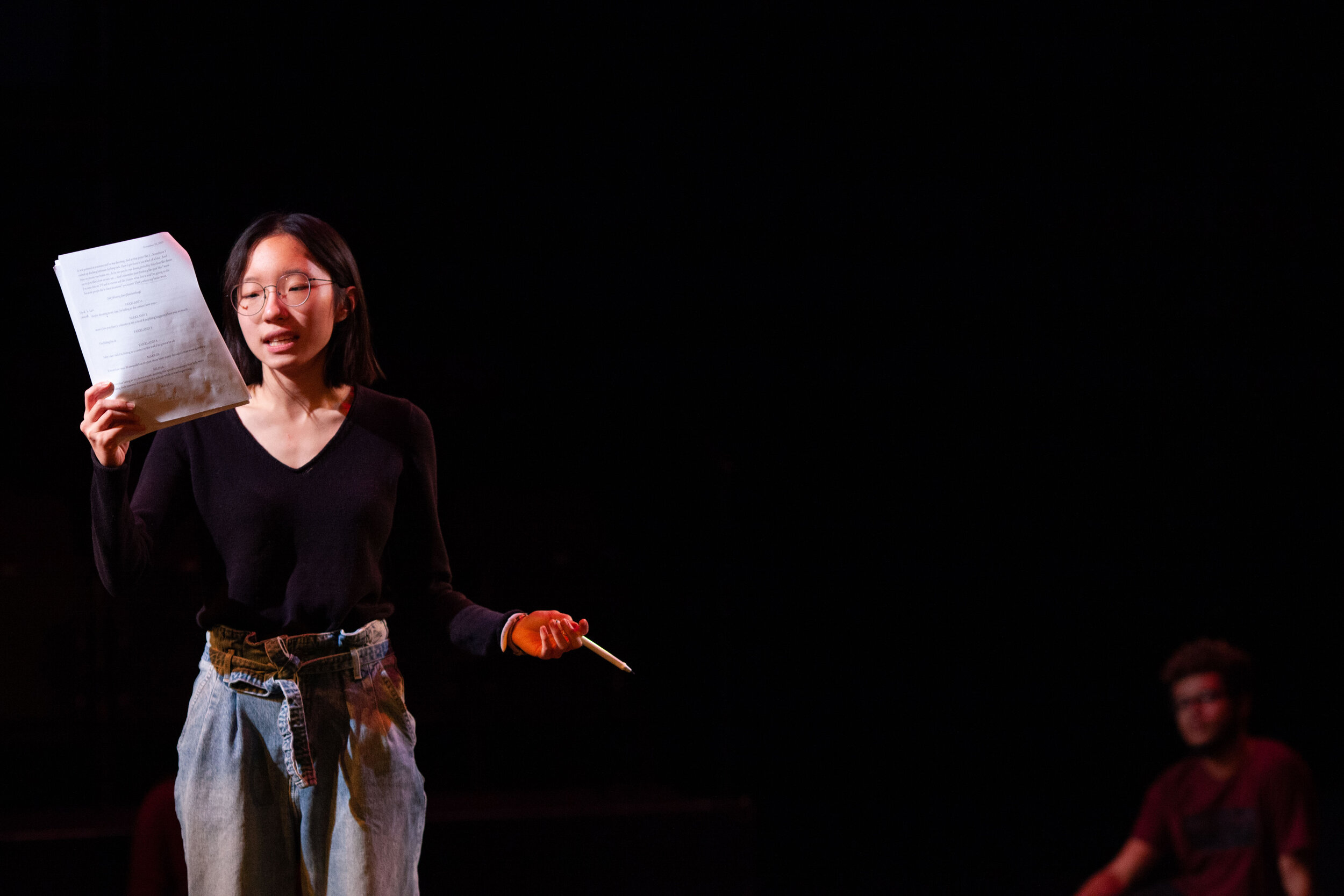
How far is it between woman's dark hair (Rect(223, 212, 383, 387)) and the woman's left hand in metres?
0.38

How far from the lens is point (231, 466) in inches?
49.1

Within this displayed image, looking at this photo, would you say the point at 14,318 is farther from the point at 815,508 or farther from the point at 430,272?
the point at 815,508

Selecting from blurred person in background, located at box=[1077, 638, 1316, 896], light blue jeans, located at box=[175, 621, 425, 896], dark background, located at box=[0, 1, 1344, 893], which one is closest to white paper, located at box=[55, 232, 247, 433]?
light blue jeans, located at box=[175, 621, 425, 896]

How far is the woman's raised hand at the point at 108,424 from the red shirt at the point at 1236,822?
258 cm

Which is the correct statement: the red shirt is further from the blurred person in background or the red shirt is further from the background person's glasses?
the background person's glasses

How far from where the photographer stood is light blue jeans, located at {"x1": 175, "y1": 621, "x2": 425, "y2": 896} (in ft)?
3.79

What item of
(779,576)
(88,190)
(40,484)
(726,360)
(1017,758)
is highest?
(88,190)

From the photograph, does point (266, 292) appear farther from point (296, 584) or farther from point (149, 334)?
point (296, 584)

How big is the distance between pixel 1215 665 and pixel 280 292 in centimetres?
250

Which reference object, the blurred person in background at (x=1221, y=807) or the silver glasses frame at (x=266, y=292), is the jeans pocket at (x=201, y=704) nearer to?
the silver glasses frame at (x=266, y=292)

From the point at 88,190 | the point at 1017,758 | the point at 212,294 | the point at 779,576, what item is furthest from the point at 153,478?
the point at 1017,758

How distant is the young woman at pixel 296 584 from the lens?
1159 mm

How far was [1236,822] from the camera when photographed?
2.72 m

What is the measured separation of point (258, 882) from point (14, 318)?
2.56 m
